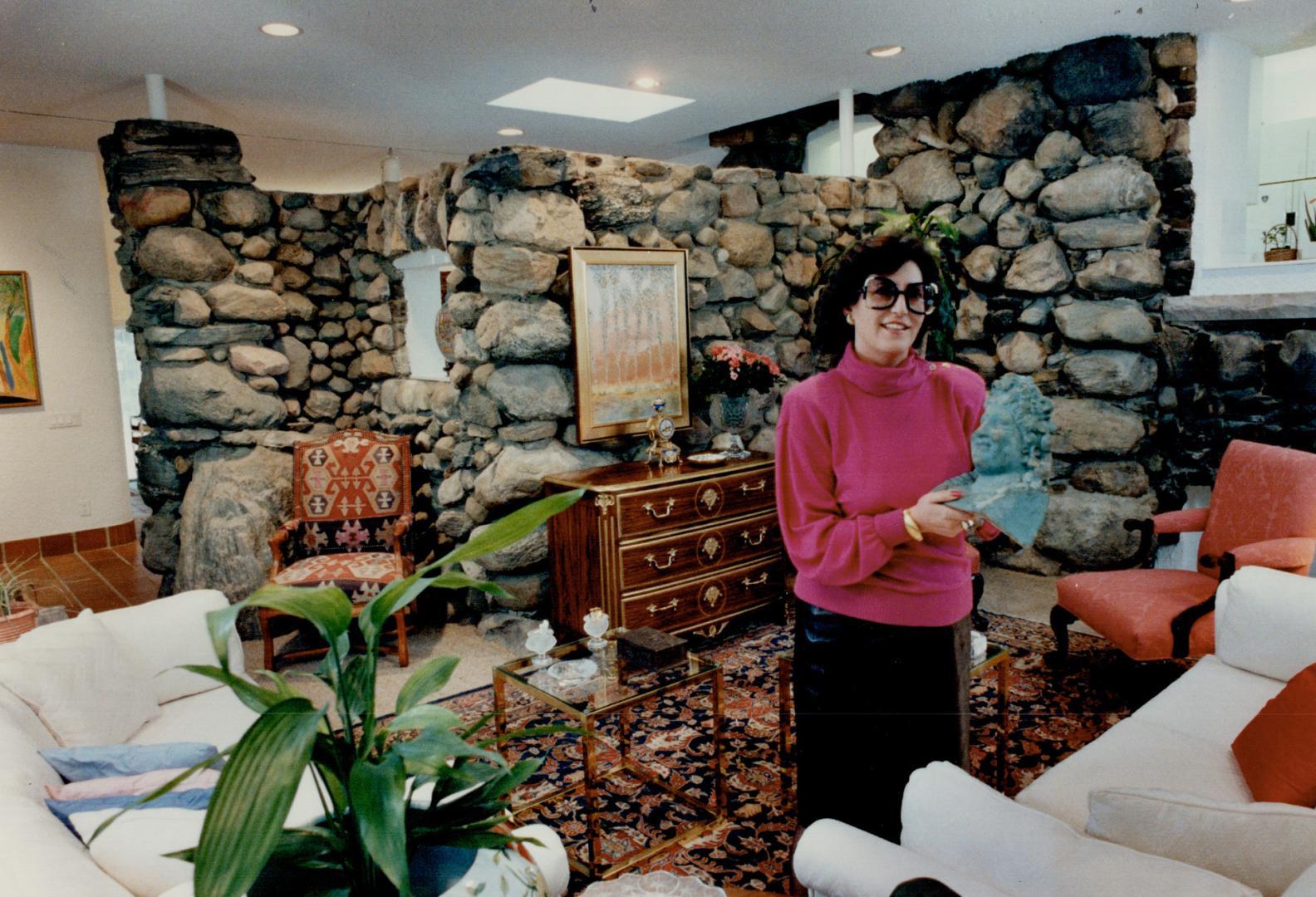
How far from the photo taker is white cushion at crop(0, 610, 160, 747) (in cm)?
203

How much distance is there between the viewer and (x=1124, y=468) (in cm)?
459

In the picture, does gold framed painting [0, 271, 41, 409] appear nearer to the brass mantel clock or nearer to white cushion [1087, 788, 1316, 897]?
the brass mantel clock

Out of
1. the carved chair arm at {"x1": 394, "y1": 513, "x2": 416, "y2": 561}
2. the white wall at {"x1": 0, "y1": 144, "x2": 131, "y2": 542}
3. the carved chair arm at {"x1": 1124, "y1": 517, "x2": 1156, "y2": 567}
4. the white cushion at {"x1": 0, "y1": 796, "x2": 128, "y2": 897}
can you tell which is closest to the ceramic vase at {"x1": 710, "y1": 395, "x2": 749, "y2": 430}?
the carved chair arm at {"x1": 394, "y1": 513, "x2": 416, "y2": 561}

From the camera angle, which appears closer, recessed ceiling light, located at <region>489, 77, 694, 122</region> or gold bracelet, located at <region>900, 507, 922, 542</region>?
gold bracelet, located at <region>900, 507, 922, 542</region>

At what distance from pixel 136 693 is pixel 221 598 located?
40 centimetres

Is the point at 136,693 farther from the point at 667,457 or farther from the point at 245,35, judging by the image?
the point at 245,35

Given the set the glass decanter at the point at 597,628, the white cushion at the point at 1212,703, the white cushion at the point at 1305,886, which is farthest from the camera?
the glass decanter at the point at 597,628

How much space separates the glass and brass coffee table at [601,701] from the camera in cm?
228

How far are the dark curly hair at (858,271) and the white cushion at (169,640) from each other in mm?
Answer: 1862

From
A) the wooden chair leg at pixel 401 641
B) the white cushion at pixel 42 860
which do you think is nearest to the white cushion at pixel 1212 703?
the white cushion at pixel 42 860

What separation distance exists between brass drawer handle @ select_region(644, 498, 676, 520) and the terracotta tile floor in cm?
317

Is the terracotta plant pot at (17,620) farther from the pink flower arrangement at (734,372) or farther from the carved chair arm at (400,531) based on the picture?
the pink flower arrangement at (734,372)

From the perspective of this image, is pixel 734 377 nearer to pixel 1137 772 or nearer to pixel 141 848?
pixel 1137 772

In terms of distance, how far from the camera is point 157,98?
436 centimetres
